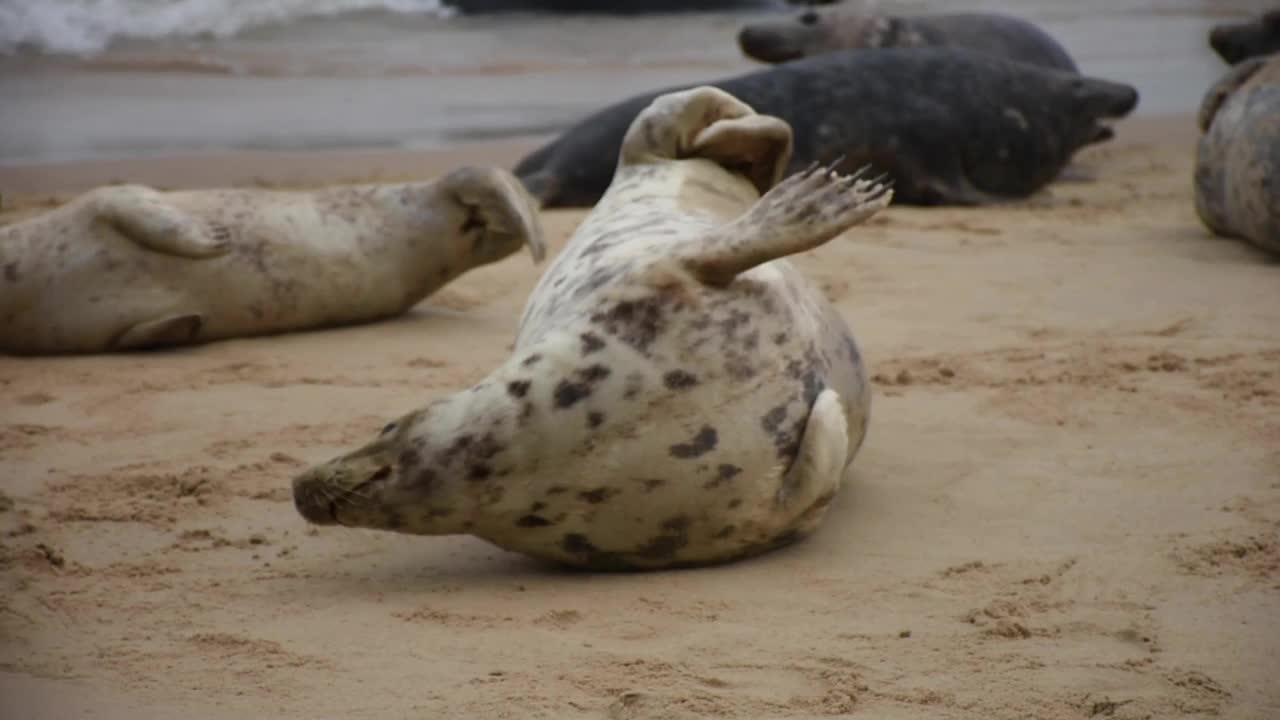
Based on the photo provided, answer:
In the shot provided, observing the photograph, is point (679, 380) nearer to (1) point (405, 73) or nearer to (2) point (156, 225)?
(2) point (156, 225)

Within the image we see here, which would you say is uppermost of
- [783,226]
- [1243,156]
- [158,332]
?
[783,226]

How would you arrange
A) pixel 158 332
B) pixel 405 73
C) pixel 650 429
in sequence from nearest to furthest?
pixel 650 429 < pixel 158 332 < pixel 405 73

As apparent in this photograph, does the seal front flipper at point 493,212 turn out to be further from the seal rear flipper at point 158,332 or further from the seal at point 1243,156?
the seal at point 1243,156

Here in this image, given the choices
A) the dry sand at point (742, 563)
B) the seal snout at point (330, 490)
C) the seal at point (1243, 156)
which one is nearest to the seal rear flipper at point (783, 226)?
the dry sand at point (742, 563)

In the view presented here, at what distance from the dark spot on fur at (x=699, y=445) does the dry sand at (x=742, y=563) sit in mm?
253

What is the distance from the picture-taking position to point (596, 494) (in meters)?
3.33

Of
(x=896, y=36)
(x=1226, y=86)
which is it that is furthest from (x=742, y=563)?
(x=896, y=36)

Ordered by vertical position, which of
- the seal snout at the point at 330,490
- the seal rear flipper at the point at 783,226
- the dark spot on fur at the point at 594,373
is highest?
the seal rear flipper at the point at 783,226

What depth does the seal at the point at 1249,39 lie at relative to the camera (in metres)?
9.96

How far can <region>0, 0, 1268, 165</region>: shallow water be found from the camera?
426 inches

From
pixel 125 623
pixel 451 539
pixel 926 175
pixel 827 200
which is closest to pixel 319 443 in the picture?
pixel 451 539

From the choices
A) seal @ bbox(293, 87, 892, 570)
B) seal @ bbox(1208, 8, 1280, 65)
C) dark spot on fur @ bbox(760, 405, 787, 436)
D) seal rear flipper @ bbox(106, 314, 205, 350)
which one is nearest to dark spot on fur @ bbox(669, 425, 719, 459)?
seal @ bbox(293, 87, 892, 570)

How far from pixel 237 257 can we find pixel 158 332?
1.24 ft

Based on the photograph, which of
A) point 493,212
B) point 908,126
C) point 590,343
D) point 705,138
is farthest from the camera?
point 908,126
